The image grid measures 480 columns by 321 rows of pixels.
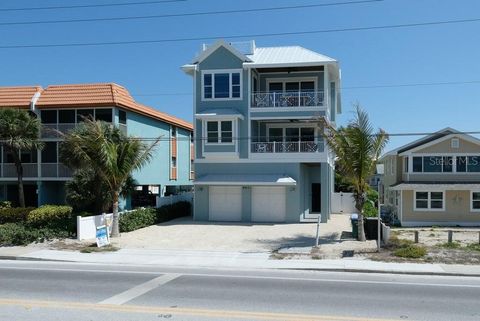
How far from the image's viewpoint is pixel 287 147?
3089cm

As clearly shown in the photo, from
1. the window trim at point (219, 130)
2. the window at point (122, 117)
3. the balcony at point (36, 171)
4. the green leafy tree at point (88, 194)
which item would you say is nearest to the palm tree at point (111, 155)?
the green leafy tree at point (88, 194)

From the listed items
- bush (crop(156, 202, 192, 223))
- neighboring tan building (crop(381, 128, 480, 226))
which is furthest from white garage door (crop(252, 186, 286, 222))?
neighboring tan building (crop(381, 128, 480, 226))

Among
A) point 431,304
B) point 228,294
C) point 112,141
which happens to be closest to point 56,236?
point 112,141

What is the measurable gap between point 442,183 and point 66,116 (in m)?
24.1

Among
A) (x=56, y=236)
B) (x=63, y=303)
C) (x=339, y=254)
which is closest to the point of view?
(x=63, y=303)

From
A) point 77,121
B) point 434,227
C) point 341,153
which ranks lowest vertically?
point 434,227

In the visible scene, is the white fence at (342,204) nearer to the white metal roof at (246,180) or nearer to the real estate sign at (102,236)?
the white metal roof at (246,180)

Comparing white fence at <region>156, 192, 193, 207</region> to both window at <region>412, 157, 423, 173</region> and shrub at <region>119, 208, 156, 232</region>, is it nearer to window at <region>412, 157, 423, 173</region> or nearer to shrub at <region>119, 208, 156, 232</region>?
shrub at <region>119, 208, 156, 232</region>

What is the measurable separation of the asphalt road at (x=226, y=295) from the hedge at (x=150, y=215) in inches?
404

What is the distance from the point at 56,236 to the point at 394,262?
45.0ft

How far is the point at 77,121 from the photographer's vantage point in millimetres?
33875

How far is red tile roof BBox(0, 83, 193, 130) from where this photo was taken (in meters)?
32.9

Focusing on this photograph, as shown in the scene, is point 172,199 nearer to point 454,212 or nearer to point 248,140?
point 248,140

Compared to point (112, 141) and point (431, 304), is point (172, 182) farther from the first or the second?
point (431, 304)
